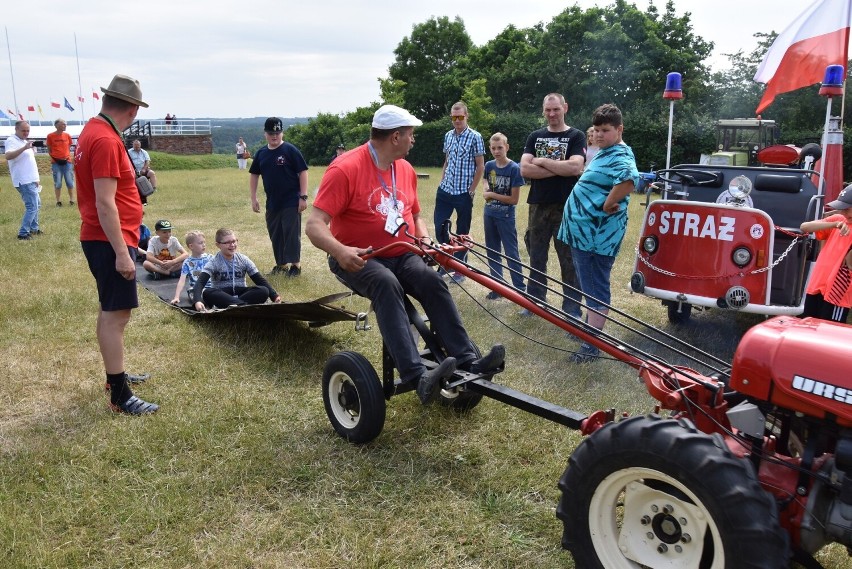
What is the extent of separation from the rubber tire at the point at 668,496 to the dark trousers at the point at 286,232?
6.01 metres

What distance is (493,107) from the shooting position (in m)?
43.4

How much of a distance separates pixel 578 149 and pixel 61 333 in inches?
188

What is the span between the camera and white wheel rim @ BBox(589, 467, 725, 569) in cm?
238

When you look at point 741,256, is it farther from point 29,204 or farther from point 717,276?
point 29,204

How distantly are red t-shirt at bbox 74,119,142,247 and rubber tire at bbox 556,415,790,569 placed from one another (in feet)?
10.0

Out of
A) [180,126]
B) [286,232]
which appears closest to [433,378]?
[286,232]

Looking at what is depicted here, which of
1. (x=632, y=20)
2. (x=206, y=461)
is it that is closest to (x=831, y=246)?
(x=206, y=461)

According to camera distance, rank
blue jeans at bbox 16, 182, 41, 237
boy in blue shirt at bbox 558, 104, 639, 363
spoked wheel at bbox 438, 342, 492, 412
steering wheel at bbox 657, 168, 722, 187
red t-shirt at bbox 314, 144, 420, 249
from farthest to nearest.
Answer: blue jeans at bbox 16, 182, 41, 237 < steering wheel at bbox 657, 168, 722, 187 < boy in blue shirt at bbox 558, 104, 639, 363 < spoked wheel at bbox 438, 342, 492, 412 < red t-shirt at bbox 314, 144, 420, 249

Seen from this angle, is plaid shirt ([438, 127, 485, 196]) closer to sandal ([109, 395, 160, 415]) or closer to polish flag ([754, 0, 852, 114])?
polish flag ([754, 0, 852, 114])

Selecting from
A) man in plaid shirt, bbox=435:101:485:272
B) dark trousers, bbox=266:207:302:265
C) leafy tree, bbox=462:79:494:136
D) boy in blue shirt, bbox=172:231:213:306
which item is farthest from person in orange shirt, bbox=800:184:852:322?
leafy tree, bbox=462:79:494:136

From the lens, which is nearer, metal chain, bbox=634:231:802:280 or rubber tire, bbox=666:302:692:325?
metal chain, bbox=634:231:802:280

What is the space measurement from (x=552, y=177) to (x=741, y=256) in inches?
70.6

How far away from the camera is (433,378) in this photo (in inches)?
139

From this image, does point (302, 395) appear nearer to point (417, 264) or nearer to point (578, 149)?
point (417, 264)
